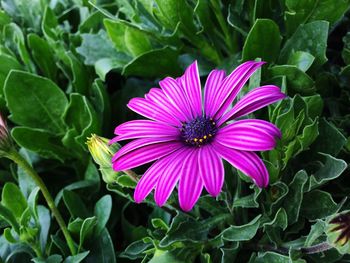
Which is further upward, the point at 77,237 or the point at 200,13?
the point at 200,13

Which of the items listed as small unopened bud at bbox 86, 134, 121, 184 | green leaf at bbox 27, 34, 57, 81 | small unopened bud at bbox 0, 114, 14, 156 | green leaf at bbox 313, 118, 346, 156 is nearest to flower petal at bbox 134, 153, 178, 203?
small unopened bud at bbox 86, 134, 121, 184

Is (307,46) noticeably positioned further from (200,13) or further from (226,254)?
(226,254)

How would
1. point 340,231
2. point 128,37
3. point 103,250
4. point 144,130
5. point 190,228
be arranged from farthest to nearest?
point 128,37 < point 103,250 < point 190,228 < point 144,130 < point 340,231

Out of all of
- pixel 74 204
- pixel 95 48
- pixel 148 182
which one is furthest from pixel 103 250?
pixel 95 48

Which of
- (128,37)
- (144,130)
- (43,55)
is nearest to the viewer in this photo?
(144,130)

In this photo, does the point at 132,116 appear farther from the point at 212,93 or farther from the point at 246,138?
the point at 246,138

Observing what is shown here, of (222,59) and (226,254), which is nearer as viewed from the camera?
(226,254)

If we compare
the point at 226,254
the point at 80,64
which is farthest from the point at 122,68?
the point at 226,254
